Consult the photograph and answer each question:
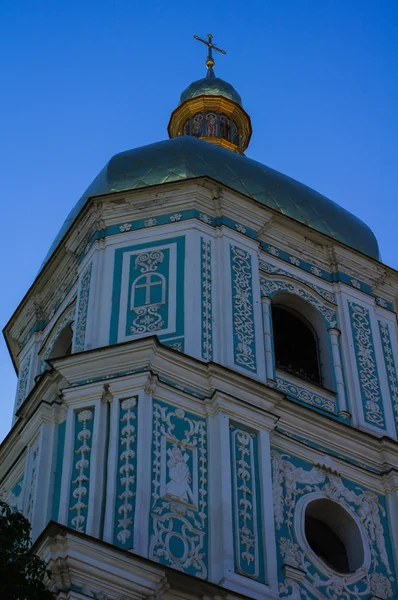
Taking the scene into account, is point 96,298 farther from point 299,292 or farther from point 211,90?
point 211,90

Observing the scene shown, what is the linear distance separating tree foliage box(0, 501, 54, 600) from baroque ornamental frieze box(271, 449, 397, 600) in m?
3.93

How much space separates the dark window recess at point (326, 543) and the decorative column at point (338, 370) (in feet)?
5.43

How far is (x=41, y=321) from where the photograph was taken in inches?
790

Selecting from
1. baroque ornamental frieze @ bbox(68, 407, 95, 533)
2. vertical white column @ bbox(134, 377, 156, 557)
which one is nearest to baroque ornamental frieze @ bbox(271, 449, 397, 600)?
vertical white column @ bbox(134, 377, 156, 557)

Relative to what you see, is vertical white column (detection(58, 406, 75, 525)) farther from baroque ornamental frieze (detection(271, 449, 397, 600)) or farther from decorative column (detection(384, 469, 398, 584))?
decorative column (detection(384, 469, 398, 584))

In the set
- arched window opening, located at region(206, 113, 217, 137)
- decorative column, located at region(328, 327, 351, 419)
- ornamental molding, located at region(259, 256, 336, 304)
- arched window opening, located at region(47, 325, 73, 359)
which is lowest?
decorative column, located at region(328, 327, 351, 419)

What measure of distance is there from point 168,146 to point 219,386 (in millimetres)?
5438

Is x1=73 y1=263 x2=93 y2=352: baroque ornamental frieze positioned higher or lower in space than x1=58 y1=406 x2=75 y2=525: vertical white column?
higher

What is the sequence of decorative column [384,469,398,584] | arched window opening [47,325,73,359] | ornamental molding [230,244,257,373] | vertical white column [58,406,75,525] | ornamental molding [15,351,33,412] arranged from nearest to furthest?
vertical white column [58,406,75,525]
decorative column [384,469,398,584]
ornamental molding [230,244,257,373]
arched window opening [47,325,73,359]
ornamental molding [15,351,33,412]

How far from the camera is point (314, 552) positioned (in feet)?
50.3

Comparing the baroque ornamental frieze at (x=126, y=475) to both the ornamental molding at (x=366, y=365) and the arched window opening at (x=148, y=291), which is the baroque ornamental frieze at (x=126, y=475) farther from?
the ornamental molding at (x=366, y=365)

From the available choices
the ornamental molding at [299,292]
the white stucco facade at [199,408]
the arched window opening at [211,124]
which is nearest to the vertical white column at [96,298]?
the white stucco facade at [199,408]

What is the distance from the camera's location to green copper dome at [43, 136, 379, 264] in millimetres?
19531

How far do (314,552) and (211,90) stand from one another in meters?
12.5
